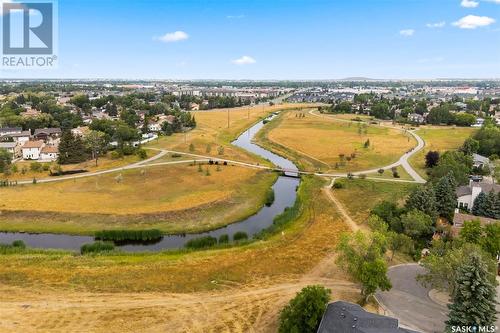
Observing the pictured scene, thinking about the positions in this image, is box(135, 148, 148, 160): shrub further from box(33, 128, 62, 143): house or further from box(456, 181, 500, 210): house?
box(456, 181, 500, 210): house

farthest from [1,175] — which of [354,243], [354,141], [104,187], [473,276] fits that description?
[354,141]

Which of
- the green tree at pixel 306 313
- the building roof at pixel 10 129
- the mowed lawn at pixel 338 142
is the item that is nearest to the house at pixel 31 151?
the building roof at pixel 10 129

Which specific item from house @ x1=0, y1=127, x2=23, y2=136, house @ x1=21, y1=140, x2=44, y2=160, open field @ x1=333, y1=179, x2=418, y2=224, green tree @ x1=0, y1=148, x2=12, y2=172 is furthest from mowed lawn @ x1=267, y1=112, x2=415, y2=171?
house @ x1=0, y1=127, x2=23, y2=136

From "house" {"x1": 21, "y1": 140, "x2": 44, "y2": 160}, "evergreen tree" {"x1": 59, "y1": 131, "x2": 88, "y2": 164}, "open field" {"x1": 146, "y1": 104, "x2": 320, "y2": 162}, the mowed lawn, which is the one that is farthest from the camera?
"open field" {"x1": 146, "y1": 104, "x2": 320, "y2": 162}

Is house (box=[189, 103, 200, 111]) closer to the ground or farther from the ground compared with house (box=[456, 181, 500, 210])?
farther from the ground

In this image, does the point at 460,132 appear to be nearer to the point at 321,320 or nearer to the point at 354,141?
the point at 354,141

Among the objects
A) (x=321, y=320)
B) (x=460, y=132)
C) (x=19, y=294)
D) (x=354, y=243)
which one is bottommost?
(x=19, y=294)
